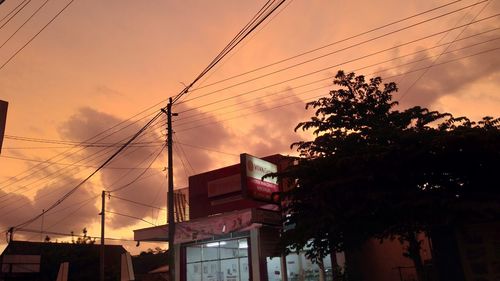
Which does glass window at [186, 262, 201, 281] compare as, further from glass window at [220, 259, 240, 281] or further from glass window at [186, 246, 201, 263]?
glass window at [220, 259, 240, 281]

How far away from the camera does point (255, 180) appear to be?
20062 millimetres

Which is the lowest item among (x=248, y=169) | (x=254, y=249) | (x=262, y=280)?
(x=262, y=280)

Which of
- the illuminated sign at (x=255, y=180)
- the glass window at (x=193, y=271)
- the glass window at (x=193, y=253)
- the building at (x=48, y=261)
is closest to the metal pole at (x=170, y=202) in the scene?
the illuminated sign at (x=255, y=180)

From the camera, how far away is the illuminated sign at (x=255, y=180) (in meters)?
19.5

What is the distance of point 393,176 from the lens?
13.1 m

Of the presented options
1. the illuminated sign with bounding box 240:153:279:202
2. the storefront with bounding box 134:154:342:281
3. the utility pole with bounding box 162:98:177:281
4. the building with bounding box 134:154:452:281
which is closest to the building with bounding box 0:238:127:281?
the storefront with bounding box 134:154:342:281

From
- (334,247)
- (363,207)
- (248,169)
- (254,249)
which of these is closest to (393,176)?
(363,207)

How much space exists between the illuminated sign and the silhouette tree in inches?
165

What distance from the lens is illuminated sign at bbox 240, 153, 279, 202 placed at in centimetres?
1953

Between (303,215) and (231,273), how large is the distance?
967cm

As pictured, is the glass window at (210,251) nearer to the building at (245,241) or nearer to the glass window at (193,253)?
the building at (245,241)

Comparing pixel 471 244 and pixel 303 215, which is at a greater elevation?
pixel 303 215

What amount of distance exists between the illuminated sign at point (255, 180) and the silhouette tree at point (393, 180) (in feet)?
13.7

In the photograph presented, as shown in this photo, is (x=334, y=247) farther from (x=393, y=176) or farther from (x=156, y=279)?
(x=156, y=279)
